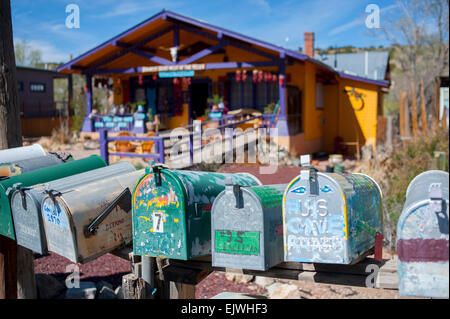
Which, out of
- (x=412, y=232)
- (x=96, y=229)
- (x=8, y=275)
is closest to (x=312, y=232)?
(x=412, y=232)

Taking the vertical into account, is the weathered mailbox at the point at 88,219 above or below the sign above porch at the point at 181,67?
below

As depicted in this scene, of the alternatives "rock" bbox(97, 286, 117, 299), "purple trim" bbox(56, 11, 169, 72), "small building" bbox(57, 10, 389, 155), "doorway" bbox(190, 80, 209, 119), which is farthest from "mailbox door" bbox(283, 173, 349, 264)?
"doorway" bbox(190, 80, 209, 119)

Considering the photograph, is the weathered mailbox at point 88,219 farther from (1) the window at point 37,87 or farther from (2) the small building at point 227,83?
(1) the window at point 37,87

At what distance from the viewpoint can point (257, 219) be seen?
2195 mm

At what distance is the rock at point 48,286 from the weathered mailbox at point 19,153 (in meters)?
3.09

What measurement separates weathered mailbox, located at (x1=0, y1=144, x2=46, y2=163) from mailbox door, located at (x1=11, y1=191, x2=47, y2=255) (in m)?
0.70

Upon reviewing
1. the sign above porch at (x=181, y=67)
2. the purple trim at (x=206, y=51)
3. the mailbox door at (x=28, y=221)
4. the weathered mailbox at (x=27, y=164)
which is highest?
the purple trim at (x=206, y=51)

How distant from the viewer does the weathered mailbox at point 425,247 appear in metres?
1.80

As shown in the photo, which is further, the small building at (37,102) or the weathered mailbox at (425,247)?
the small building at (37,102)

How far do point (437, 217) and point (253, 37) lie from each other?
11.8 metres

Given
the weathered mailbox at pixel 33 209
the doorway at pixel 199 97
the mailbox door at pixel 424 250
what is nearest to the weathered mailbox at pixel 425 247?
the mailbox door at pixel 424 250

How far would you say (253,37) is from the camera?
1295cm

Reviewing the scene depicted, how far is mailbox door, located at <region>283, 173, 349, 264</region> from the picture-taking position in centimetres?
207

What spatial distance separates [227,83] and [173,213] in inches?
563
